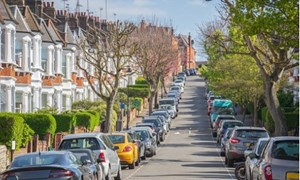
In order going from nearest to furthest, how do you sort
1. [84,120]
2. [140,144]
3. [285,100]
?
[140,144] < [84,120] < [285,100]

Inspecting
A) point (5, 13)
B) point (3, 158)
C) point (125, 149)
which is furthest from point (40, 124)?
point (3, 158)

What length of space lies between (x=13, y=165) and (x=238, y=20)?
28.8 ft

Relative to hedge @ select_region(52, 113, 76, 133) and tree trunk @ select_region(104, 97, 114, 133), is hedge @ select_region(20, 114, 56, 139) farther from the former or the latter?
tree trunk @ select_region(104, 97, 114, 133)

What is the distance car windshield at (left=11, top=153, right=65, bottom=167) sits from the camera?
61.0 feet

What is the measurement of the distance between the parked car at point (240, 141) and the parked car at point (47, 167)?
14.1 m

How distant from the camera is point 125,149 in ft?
107

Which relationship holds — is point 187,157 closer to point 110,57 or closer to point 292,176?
point 110,57

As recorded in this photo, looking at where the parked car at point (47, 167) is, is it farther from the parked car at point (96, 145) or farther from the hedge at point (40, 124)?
the hedge at point (40, 124)

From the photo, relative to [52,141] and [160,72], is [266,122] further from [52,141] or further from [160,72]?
Result: [160,72]

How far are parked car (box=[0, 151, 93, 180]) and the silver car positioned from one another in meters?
4.15

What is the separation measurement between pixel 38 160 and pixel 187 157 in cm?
2212

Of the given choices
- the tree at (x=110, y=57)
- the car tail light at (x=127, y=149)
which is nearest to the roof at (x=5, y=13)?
the tree at (x=110, y=57)

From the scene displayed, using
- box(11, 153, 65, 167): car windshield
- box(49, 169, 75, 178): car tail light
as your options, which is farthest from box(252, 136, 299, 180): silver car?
box(11, 153, 65, 167): car windshield

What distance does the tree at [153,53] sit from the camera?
265 feet
